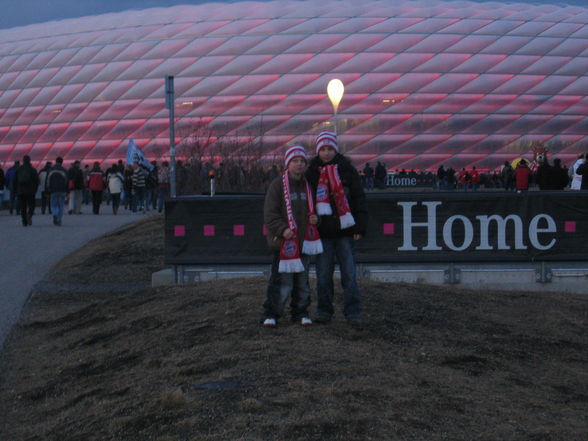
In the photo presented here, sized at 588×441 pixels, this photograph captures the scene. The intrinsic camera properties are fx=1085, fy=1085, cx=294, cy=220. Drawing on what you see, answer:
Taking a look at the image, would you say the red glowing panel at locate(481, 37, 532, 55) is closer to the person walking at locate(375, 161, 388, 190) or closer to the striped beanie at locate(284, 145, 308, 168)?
the person walking at locate(375, 161, 388, 190)

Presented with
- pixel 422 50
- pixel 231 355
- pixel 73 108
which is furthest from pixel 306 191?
pixel 73 108

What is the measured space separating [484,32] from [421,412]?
163ft

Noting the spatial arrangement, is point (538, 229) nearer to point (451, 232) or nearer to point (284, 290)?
point (451, 232)

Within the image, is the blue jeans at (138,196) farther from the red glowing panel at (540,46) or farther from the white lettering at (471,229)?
the red glowing panel at (540,46)

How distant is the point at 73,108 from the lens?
56656 millimetres

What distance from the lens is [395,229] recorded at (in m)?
12.8

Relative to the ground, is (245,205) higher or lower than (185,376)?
higher

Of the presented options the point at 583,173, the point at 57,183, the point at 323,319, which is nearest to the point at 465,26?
the point at 583,173

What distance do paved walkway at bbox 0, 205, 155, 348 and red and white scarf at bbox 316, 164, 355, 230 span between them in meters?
3.59

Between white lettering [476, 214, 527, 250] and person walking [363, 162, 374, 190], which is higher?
person walking [363, 162, 374, 190]

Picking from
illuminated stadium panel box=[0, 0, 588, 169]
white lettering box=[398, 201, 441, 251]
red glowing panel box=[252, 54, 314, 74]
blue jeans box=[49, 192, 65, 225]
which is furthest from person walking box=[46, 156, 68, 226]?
red glowing panel box=[252, 54, 314, 74]

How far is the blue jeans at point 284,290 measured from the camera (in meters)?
8.77

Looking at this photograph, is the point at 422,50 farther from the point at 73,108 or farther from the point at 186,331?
the point at 186,331

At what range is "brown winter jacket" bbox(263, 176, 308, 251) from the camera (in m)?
8.62
